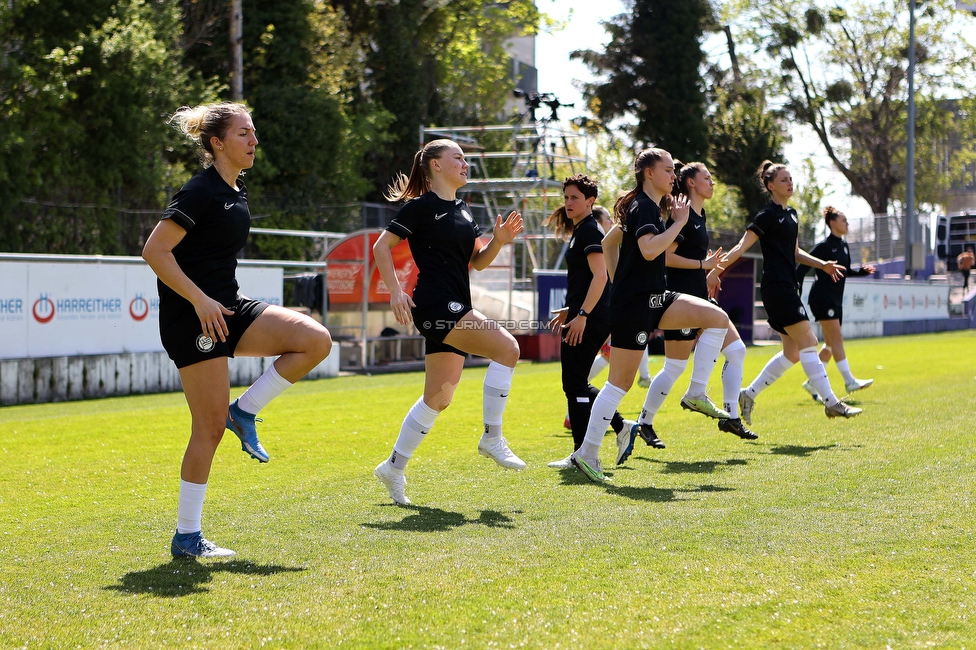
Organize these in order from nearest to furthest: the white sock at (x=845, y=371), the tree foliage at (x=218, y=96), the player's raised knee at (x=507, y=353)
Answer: the player's raised knee at (x=507, y=353), the white sock at (x=845, y=371), the tree foliage at (x=218, y=96)

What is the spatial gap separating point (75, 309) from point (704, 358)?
9.09 meters

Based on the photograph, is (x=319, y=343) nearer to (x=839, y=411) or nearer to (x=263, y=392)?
(x=263, y=392)

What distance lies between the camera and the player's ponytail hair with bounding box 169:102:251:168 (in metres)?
5.05

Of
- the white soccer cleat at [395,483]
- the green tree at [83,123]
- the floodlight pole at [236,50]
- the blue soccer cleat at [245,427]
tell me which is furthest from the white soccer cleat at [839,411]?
the floodlight pole at [236,50]

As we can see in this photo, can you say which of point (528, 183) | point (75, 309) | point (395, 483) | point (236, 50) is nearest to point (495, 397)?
point (395, 483)

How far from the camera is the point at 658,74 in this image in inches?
1834

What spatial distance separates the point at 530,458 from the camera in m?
8.04

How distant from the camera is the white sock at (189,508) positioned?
4.89 metres

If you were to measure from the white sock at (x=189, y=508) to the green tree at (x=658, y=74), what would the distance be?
1657 inches

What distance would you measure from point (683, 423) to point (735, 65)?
1814 inches

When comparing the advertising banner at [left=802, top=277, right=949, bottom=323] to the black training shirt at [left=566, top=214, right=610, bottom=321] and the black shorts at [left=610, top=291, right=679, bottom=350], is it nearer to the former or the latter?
the black training shirt at [left=566, top=214, right=610, bottom=321]

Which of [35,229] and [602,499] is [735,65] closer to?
[35,229]

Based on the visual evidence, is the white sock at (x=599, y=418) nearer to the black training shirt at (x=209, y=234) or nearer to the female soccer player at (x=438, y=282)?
the female soccer player at (x=438, y=282)

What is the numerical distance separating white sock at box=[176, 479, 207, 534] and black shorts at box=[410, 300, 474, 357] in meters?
1.49
